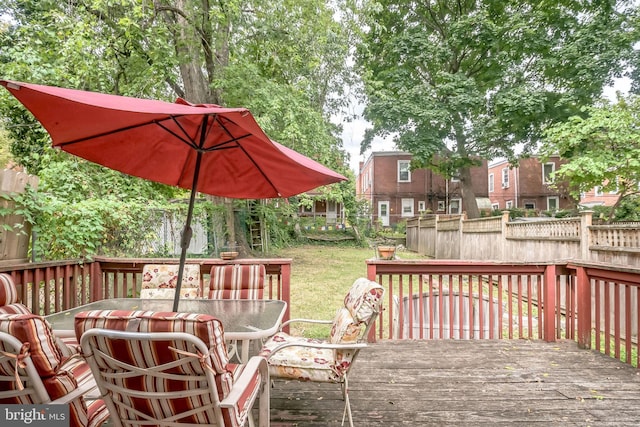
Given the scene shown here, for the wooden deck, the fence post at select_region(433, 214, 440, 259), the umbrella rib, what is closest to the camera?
the wooden deck

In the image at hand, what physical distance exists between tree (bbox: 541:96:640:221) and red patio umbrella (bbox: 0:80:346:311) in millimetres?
9482

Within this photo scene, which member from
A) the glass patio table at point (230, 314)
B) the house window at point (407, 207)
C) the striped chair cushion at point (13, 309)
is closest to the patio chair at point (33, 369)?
the glass patio table at point (230, 314)

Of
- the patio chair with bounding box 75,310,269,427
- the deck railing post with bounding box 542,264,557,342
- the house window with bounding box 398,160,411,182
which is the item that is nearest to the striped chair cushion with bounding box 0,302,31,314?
the patio chair with bounding box 75,310,269,427

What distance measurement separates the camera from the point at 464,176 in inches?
694

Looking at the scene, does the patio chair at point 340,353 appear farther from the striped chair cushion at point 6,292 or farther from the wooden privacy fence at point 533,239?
the wooden privacy fence at point 533,239

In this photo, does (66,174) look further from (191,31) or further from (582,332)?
(582,332)

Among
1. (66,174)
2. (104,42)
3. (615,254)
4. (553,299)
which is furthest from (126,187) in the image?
(615,254)

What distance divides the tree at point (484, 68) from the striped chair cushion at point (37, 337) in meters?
11.1

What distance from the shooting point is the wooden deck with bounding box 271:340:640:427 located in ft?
7.99

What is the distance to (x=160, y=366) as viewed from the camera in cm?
130

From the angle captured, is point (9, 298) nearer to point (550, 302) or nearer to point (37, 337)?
point (37, 337)

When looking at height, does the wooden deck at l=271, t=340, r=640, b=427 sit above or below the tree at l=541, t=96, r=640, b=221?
below

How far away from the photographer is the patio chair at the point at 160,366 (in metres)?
1.25

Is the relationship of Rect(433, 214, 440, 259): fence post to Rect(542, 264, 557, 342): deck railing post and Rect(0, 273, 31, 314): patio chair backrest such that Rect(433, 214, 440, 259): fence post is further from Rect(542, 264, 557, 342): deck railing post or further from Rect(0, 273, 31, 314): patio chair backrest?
Rect(0, 273, 31, 314): patio chair backrest
